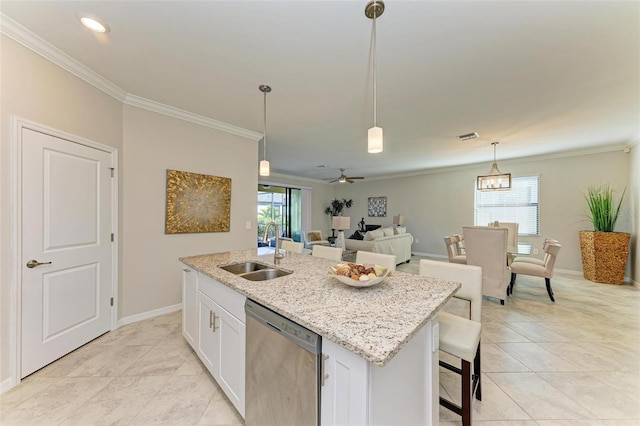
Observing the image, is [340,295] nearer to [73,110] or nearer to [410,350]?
[410,350]

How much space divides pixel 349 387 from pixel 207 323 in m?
1.40

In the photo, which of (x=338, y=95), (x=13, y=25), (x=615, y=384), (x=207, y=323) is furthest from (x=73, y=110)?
(x=615, y=384)

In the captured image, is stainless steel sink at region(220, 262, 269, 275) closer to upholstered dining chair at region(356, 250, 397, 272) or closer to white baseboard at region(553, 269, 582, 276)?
upholstered dining chair at region(356, 250, 397, 272)

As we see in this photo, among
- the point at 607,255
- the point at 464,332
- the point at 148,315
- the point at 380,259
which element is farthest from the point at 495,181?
the point at 148,315

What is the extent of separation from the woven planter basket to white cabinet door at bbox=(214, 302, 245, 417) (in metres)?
6.12

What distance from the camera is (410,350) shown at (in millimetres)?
1083

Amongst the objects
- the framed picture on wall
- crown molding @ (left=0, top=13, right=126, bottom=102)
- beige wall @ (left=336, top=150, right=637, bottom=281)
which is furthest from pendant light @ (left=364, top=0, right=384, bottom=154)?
the framed picture on wall

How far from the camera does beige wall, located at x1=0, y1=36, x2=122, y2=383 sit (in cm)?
177

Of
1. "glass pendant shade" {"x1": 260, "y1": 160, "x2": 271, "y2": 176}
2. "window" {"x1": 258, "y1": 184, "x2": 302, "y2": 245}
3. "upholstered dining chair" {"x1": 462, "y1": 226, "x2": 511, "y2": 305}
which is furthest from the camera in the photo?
"window" {"x1": 258, "y1": 184, "x2": 302, "y2": 245}

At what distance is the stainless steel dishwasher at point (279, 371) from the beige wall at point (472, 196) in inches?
259

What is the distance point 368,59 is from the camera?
6.75 ft

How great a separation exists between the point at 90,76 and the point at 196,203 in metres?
1.62

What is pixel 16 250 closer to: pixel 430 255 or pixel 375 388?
pixel 375 388

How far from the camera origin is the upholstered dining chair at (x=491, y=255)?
3.18m
